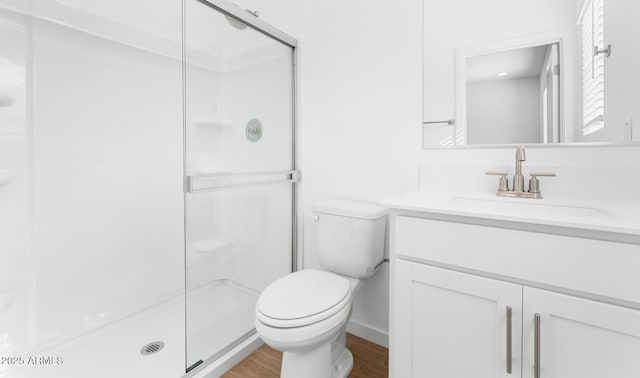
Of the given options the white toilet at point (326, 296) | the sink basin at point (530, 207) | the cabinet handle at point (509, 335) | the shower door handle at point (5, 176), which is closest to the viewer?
the cabinet handle at point (509, 335)

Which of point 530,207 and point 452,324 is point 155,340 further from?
point 530,207

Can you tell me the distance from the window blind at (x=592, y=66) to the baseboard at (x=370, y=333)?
137 cm

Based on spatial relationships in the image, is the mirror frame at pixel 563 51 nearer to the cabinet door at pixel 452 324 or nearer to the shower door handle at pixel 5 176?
the cabinet door at pixel 452 324

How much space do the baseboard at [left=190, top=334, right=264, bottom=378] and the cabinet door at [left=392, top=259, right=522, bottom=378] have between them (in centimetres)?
84

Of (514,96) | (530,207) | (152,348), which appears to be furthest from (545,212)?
(152,348)

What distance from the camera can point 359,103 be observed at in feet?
5.32

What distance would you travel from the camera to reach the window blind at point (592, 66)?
1.07 m

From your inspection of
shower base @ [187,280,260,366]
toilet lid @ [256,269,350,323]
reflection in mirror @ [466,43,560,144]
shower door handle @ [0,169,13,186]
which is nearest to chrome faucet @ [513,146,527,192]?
reflection in mirror @ [466,43,560,144]

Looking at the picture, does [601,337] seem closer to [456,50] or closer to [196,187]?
[456,50]

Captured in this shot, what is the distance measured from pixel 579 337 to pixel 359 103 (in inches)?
52.6

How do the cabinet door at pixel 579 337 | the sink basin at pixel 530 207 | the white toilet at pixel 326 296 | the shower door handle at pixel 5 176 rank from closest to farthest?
1. the cabinet door at pixel 579 337
2. the sink basin at pixel 530 207
3. the white toilet at pixel 326 296
4. the shower door handle at pixel 5 176

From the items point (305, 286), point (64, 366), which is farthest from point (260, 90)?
point (64, 366)

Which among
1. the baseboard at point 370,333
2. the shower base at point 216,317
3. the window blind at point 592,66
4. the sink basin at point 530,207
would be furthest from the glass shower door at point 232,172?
the window blind at point 592,66

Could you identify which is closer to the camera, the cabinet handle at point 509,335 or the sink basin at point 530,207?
the cabinet handle at point 509,335
